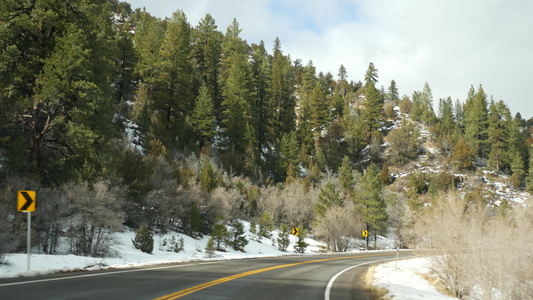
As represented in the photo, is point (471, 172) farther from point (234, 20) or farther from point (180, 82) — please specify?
point (180, 82)

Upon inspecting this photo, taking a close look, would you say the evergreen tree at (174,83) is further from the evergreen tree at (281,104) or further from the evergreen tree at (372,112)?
the evergreen tree at (372,112)

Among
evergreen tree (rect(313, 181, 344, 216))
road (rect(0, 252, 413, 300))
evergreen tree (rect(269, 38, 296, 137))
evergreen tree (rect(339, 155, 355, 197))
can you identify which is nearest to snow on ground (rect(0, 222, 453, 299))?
road (rect(0, 252, 413, 300))

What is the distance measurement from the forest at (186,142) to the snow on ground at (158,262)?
147 centimetres

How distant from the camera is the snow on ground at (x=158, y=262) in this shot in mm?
10602

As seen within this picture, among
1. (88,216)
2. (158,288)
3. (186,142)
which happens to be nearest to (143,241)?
(88,216)

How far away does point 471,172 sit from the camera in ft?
291

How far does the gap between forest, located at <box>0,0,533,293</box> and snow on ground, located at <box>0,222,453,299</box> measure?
1.47 m

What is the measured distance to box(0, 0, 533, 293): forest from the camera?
18.4 metres

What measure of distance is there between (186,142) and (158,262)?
36492 millimetres

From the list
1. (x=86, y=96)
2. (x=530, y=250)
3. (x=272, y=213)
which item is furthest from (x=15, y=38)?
(x=272, y=213)

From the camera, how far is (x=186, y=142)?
168 feet

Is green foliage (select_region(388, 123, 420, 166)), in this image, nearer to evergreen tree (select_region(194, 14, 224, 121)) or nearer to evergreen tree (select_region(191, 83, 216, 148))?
evergreen tree (select_region(194, 14, 224, 121))

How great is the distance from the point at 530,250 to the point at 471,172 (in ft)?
294

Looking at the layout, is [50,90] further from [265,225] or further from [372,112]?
[372,112]
